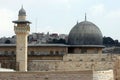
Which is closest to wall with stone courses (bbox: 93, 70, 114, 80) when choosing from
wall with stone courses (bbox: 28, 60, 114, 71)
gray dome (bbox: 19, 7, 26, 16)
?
wall with stone courses (bbox: 28, 60, 114, 71)

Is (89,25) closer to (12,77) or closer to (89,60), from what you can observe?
(89,60)

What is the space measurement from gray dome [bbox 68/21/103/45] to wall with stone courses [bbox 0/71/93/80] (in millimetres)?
17110

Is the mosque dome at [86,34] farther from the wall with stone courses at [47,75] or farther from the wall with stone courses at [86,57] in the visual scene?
the wall with stone courses at [47,75]

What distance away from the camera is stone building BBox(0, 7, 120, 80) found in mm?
38250

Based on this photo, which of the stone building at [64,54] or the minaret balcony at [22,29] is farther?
the minaret balcony at [22,29]

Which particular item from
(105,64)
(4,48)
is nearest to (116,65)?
(105,64)

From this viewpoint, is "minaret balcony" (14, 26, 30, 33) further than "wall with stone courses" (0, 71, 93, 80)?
Yes

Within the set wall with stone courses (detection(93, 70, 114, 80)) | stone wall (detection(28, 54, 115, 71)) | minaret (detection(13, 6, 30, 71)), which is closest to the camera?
wall with stone courses (detection(93, 70, 114, 80))

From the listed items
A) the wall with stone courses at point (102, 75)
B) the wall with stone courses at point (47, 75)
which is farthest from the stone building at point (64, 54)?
the wall with stone courses at point (47, 75)

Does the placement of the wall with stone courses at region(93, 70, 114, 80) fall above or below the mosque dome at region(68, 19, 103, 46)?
below

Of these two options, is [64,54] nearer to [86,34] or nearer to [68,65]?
[86,34]

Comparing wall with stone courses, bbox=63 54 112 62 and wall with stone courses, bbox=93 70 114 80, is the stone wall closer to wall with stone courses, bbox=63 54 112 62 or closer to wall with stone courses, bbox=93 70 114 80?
wall with stone courses, bbox=63 54 112 62

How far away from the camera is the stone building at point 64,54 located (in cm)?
3825

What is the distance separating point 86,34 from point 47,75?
1782cm
